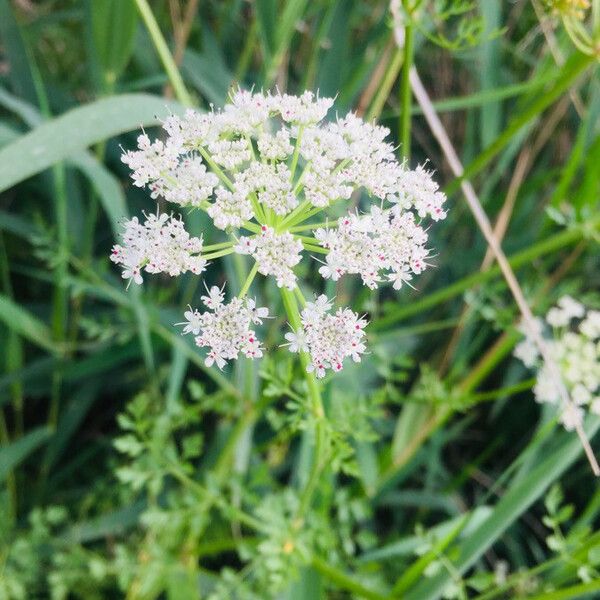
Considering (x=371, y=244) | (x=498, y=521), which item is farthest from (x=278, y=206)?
(x=498, y=521)

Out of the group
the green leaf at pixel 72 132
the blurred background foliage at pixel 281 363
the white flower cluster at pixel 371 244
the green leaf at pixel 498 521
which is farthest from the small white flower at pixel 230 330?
the green leaf at pixel 498 521

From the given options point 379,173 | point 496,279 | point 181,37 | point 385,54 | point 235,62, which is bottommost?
point 379,173

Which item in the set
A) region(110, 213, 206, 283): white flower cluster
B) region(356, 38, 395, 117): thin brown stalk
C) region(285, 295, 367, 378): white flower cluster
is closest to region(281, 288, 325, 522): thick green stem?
region(285, 295, 367, 378): white flower cluster

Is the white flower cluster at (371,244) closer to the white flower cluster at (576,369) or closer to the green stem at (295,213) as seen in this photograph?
the green stem at (295,213)

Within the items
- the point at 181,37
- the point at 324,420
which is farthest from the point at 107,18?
the point at 324,420

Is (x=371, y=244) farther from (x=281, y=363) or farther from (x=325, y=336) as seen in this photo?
(x=281, y=363)

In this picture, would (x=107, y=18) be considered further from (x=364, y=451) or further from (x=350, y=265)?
(x=364, y=451)
